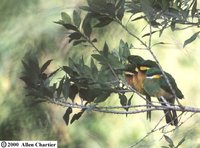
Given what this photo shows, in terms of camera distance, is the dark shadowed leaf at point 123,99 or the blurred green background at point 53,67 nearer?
the dark shadowed leaf at point 123,99

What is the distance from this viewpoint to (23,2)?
6.52ft

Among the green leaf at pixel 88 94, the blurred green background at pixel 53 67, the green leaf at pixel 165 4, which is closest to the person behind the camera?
the green leaf at pixel 165 4

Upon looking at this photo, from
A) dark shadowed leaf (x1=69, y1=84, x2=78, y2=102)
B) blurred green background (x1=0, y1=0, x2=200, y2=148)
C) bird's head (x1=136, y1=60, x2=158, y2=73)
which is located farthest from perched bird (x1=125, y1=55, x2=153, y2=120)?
blurred green background (x1=0, y1=0, x2=200, y2=148)

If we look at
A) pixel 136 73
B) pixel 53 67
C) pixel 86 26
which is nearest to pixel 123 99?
pixel 136 73

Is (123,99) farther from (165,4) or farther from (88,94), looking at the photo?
(165,4)

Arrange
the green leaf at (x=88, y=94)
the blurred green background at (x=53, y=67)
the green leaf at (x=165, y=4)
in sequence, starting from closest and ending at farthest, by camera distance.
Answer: the green leaf at (x=165, y=4)
the green leaf at (x=88, y=94)
the blurred green background at (x=53, y=67)

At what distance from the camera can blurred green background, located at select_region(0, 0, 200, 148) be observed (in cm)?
186

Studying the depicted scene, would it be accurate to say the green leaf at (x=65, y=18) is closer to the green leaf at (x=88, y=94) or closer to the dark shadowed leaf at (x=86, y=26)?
the dark shadowed leaf at (x=86, y=26)

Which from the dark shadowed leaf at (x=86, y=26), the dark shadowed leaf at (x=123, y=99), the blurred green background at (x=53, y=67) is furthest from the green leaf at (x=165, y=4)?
the blurred green background at (x=53, y=67)

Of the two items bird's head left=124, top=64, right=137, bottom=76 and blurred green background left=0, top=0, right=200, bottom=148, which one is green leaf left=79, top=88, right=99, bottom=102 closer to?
bird's head left=124, top=64, right=137, bottom=76

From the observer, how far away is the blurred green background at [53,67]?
6.10 feet

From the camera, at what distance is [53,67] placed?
1869mm

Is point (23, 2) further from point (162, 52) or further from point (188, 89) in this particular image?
point (188, 89)

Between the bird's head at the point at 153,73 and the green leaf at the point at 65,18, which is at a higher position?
the green leaf at the point at 65,18
